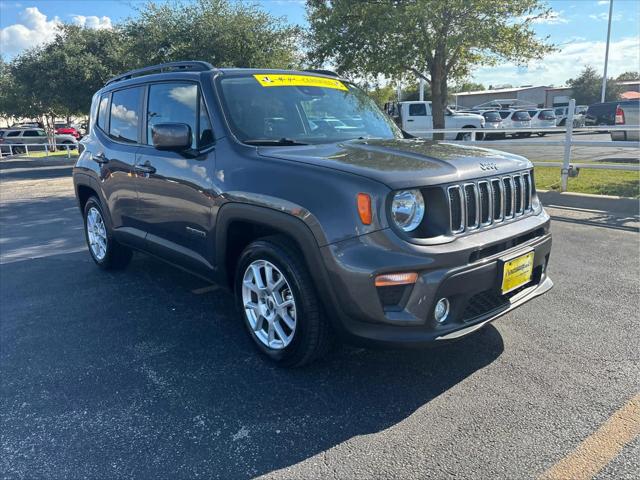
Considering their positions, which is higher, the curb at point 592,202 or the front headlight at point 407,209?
the front headlight at point 407,209

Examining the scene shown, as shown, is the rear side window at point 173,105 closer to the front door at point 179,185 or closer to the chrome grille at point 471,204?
the front door at point 179,185

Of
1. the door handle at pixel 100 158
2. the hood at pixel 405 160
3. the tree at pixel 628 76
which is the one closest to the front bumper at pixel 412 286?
the hood at pixel 405 160

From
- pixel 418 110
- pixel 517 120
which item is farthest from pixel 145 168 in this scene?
pixel 517 120

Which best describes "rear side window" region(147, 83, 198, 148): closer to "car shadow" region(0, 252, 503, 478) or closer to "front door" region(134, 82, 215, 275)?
"front door" region(134, 82, 215, 275)

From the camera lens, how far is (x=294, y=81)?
4.12 metres

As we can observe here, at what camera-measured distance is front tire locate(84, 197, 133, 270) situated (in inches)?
207

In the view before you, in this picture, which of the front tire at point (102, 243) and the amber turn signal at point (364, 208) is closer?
the amber turn signal at point (364, 208)

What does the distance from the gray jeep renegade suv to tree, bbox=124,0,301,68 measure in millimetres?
12996

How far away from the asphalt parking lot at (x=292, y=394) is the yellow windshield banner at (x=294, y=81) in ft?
6.14

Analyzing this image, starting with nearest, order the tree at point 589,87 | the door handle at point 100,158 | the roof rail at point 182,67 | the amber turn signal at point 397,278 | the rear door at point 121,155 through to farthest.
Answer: the amber turn signal at point 397,278, the roof rail at point 182,67, the rear door at point 121,155, the door handle at point 100,158, the tree at point 589,87

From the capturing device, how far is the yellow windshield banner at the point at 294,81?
3.95 metres

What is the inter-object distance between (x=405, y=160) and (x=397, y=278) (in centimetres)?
80

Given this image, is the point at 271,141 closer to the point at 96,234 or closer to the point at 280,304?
the point at 280,304

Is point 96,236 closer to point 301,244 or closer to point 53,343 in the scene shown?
point 53,343
